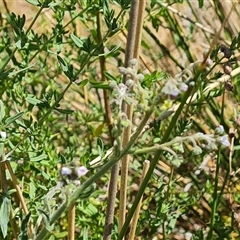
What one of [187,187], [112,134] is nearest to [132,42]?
[112,134]

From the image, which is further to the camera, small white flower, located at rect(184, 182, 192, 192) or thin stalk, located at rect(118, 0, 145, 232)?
small white flower, located at rect(184, 182, 192, 192)

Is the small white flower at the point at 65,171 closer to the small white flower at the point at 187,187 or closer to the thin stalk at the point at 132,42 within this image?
the thin stalk at the point at 132,42

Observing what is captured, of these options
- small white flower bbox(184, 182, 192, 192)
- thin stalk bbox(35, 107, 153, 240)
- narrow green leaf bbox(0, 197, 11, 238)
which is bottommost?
small white flower bbox(184, 182, 192, 192)

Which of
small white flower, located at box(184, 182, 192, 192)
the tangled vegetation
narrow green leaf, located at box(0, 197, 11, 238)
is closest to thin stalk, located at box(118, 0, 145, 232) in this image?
the tangled vegetation

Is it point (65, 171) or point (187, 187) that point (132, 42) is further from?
point (187, 187)

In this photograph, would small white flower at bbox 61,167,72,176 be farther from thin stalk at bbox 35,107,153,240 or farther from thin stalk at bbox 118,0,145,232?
thin stalk at bbox 118,0,145,232

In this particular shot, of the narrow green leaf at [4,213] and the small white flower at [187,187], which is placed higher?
the narrow green leaf at [4,213]

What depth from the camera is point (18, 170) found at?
4.47 ft

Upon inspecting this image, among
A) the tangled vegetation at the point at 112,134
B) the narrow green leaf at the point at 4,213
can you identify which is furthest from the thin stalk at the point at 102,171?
the narrow green leaf at the point at 4,213

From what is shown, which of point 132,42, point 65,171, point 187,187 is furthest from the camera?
point 187,187

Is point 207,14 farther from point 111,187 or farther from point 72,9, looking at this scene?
point 111,187

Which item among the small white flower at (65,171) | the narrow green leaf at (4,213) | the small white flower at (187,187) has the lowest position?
the small white flower at (187,187)

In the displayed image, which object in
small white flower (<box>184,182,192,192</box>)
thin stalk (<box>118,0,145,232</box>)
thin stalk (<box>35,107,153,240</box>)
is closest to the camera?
thin stalk (<box>35,107,153,240</box>)

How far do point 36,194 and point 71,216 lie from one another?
22cm
